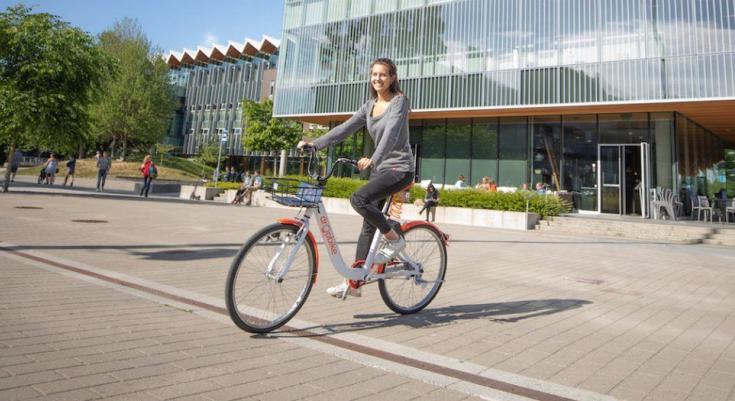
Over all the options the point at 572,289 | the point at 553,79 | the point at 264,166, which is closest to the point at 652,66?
the point at 553,79

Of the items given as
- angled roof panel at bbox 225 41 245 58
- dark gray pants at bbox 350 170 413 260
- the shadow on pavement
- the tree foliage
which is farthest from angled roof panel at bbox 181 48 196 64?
dark gray pants at bbox 350 170 413 260

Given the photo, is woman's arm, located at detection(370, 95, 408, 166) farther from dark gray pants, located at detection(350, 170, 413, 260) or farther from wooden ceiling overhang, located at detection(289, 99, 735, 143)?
wooden ceiling overhang, located at detection(289, 99, 735, 143)

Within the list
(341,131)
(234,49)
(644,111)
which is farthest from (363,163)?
(234,49)

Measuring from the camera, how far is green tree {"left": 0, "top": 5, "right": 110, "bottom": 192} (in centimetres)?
1672

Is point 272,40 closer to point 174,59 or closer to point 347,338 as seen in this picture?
point 174,59

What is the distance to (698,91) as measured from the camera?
57.0ft

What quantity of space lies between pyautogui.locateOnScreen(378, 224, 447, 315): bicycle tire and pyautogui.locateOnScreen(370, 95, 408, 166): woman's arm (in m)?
0.85

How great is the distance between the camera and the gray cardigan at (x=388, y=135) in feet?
11.4

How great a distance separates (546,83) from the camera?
20.2 meters

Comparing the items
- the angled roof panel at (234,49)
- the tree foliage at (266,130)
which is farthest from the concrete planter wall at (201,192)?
the angled roof panel at (234,49)

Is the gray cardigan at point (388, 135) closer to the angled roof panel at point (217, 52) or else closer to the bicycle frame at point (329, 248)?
the bicycle frame at point (329, 248)

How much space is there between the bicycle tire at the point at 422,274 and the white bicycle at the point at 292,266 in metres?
0.01

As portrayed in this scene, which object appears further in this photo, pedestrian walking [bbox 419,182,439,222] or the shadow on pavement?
pedestrian walking [bbox 419,182,439,222]

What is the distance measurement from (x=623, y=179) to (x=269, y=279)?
21.0 m
